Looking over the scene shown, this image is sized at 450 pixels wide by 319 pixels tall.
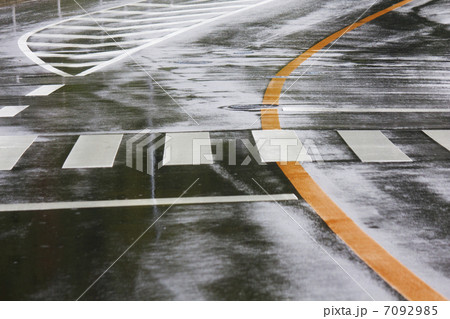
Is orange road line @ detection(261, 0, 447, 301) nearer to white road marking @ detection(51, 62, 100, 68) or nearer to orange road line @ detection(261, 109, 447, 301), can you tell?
orange road line @ detection(261, 109, 447, 301)

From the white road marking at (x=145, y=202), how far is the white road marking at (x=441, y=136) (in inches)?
118

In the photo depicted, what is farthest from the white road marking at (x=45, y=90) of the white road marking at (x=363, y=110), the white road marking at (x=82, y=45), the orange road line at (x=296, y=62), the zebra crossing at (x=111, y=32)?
the white road marking at (x=82, y=45)

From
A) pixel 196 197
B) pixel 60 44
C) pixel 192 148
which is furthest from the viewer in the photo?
pixel 60 44

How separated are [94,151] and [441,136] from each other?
13.9ft

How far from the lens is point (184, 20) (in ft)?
77.4

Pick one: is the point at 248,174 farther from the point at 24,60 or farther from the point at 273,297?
the point at 24,60

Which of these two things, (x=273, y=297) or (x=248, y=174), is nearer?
(x=273, y=297)

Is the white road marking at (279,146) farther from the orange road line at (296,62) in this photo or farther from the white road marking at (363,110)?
the orange road line at (296,62)

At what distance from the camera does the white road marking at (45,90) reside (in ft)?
41.5

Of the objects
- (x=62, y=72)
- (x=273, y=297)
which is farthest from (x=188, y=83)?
(x=273, y=297)

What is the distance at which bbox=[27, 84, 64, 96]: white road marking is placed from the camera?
41.5ft

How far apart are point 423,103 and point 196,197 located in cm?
598

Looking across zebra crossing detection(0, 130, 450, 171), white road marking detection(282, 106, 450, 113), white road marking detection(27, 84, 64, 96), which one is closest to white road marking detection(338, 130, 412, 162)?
zebra crossing detection(0, 130, 450, 171)

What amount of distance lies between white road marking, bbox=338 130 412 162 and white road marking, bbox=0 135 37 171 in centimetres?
381
